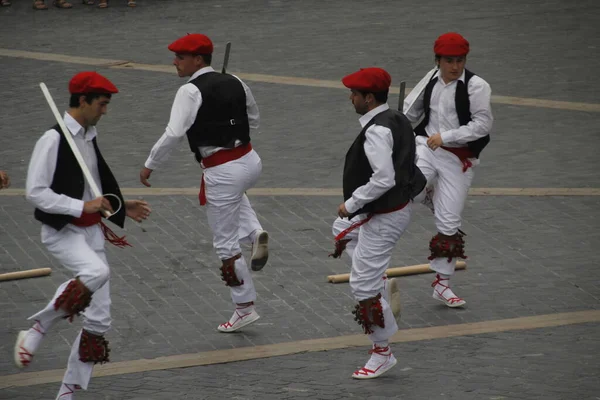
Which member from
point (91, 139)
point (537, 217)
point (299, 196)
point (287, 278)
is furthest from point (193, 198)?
point (91, 139)

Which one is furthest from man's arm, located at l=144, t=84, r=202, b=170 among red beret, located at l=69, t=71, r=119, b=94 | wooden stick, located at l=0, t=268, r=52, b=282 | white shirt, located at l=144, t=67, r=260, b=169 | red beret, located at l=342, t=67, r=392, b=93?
wooden stick, located at l=0, t=268, r=52, b=282

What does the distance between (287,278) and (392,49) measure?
8624 mm

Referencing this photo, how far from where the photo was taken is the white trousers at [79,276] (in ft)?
26.0

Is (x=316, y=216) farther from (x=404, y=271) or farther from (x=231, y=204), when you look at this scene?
(x=231, y=204)

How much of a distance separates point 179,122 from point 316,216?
319cm

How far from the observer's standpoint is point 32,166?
7875 mm

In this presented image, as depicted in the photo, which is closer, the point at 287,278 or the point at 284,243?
the point at 287,278

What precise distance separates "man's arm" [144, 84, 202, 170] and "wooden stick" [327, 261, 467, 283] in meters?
2.02

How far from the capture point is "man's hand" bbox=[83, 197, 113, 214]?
782 cm

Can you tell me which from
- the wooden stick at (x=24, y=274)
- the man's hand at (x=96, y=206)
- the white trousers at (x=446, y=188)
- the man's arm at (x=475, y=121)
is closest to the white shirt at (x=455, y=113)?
the man's arm at (x=475, y=121)

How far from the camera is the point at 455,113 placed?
10117 millimetres

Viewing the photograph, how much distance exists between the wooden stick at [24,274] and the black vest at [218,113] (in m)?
1.98

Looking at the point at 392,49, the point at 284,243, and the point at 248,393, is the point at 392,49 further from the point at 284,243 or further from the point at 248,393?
the point at 248,393

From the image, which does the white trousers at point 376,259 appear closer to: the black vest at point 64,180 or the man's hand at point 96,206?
the man's hand at point 96,206
